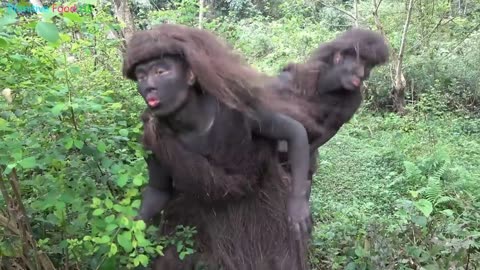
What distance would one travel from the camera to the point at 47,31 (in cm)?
229

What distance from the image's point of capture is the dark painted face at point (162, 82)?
289cm

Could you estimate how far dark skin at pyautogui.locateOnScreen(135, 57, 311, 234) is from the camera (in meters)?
2.90

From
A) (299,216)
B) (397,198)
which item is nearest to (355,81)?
(397,198)

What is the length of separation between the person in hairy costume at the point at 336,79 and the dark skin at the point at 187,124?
1.25 m

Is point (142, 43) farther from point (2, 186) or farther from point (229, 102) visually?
point (2, 186)

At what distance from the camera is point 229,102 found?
3053 mm

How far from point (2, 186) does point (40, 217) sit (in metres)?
0.45

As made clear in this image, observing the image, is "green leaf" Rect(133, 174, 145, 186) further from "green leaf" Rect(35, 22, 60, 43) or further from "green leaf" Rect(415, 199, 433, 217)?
"green leaf" Rect(415, 199, 433, 217)

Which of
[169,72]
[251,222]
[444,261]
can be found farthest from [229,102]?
[444,261]

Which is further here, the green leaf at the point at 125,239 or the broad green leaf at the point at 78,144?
the broad green leaf at the point at 78,144

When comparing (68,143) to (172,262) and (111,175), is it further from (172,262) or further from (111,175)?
(172,262)

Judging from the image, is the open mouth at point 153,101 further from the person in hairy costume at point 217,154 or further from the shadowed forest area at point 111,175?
the shadowed forest area at point 111,175

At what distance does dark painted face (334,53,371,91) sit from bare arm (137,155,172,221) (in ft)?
6.04

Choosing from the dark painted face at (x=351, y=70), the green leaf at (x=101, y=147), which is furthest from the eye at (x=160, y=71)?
the dark painted face at (x=351, y=70)
